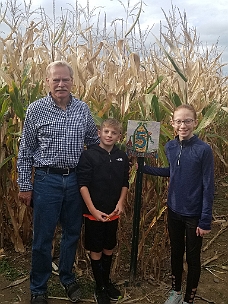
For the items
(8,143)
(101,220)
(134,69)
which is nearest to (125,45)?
(134,69)

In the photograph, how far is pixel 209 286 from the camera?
2809mm

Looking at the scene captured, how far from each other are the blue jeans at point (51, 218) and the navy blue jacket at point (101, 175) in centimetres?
11

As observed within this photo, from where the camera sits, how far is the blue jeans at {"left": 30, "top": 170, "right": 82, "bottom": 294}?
7.58 feet

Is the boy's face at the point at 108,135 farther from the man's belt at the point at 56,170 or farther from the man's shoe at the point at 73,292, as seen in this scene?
the man's shoe at the point at 73,292

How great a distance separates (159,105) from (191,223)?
1.03 m

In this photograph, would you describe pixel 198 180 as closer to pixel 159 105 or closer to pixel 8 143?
pixel 159 105

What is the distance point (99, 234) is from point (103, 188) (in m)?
0.33

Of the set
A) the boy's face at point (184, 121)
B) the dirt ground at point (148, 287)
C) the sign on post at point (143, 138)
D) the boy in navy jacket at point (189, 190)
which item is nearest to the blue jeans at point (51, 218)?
the dirt ground at point (148, 287)

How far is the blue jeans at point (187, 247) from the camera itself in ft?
7.29

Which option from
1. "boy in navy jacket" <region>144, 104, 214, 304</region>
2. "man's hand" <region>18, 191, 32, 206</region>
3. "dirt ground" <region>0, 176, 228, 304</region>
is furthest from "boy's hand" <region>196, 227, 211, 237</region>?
"man's hand" <region>18, 191, 32, 206</region>

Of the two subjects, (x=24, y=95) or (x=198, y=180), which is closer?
(x=198, y=180)

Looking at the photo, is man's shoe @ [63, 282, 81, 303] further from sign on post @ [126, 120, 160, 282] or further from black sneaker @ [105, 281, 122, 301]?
sign on post @ [126, 120, 160, 282]

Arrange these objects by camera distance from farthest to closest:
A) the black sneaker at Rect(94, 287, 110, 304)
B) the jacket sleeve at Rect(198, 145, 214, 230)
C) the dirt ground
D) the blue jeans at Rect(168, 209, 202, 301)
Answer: the dirt ground
the black sneaker at Rect(94, 287, 110, 304)
the blue jeans at Rect(168, 209, 202, 301)
the jacket sleeve at Rect(198, 145, 214, 230)

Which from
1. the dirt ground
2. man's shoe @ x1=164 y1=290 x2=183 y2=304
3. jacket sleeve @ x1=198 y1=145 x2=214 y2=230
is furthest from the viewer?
the dirt ground
